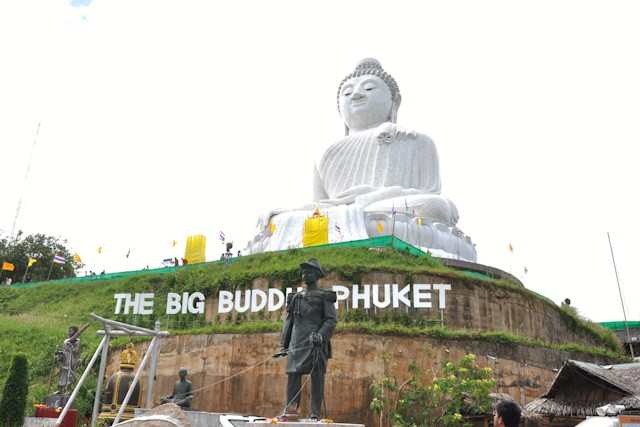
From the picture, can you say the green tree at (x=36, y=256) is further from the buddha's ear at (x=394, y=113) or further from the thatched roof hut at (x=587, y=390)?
the thatched roof hut at (x=587, y=390)

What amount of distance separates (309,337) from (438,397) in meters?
5.85

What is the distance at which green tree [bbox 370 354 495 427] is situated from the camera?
1173 centimetres

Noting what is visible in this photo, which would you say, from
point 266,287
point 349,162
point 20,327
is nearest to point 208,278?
point 266,287

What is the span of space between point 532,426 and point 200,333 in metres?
7.83

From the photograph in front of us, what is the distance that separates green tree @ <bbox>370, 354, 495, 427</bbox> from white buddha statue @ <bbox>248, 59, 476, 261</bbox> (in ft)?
23.2

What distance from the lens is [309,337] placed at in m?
7.47

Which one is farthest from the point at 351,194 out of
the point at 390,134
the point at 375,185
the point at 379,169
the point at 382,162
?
the point at 390,134

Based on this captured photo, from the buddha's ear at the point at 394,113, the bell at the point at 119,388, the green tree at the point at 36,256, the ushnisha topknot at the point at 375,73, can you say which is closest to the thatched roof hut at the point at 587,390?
the bell at the point at 119,388

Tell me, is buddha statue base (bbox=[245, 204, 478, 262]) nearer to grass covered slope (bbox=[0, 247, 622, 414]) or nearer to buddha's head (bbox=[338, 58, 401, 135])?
grass covered slope (bbox=[0, 247, 622, 414])

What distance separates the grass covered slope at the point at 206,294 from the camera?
15.0 metres

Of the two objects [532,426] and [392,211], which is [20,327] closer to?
[392,211]

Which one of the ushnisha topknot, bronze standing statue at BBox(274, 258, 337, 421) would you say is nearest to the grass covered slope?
bronze standing statue at BBox(274, 258, 337, 421)

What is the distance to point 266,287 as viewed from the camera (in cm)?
1647

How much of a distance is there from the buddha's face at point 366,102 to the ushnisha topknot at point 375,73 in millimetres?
241
